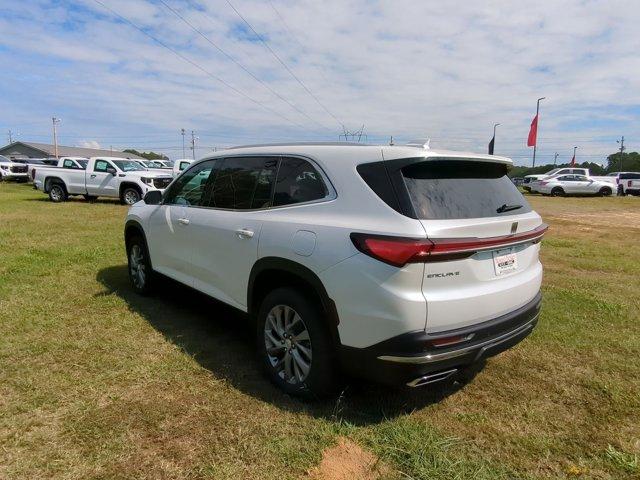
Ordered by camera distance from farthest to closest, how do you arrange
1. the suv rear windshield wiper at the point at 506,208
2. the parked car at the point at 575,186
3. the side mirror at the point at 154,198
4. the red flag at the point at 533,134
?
the red flag at the point at 533,134 → the parked car at the point at 575,186 → the side mirror at the point at 154,198 → the suv rear windshield wiper at the point at 506,208

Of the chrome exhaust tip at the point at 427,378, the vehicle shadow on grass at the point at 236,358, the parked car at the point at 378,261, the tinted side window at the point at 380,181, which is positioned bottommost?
the vehicle shadow on grass at the point at 236,358

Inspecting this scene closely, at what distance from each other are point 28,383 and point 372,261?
8.87 ft

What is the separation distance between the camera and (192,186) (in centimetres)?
469

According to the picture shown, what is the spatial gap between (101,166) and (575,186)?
2616cm

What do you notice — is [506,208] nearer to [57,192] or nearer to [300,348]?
[300,348]

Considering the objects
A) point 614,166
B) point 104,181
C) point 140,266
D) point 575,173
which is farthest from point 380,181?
point 614,166

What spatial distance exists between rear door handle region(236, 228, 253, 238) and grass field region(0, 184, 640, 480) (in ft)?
2.81

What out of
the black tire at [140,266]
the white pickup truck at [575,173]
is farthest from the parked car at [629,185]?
the black tire at [140,266]

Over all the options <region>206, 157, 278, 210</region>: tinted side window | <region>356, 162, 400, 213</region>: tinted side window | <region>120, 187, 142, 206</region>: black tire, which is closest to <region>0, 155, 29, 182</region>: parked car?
<region>120, 187, 142, 206</region>: black tire

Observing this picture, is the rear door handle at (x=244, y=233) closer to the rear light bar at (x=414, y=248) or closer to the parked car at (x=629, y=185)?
the rear light bar at (x=414, y=248)

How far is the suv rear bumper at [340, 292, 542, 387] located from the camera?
2643 mm

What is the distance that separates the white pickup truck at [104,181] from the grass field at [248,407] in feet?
39.6

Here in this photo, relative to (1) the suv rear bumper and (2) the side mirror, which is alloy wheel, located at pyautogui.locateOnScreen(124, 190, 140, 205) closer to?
(2) the side mirror

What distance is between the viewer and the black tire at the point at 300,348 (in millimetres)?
3035
